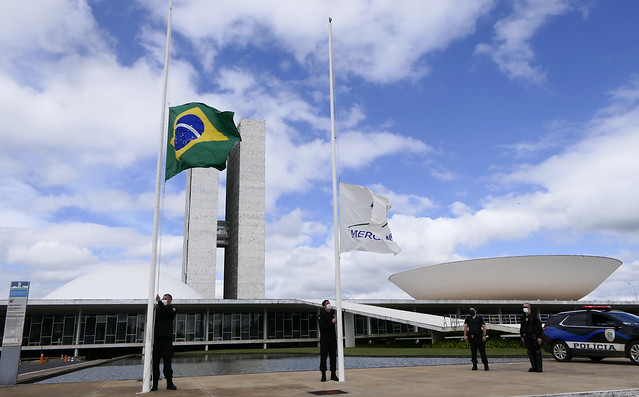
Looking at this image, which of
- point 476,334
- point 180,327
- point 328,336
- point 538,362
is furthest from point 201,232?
point 538,362

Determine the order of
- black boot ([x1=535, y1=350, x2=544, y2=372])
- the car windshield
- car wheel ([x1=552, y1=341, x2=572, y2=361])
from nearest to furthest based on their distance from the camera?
black boot ([x1=535, y1=350, x2=544, y2=372]), the car windshield, car wheel ([x1=552, y1=341, x2=572, y2=361])

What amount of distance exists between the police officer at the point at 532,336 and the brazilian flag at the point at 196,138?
8.26 metres

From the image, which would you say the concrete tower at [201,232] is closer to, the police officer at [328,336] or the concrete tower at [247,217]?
the concrete tower at [247,217]

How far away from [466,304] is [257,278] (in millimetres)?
36463

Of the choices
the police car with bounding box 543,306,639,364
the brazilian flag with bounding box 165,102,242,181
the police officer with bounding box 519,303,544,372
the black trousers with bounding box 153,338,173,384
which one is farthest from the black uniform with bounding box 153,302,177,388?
the police car with bounding box 543,306,639,364

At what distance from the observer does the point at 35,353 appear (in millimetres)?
37719

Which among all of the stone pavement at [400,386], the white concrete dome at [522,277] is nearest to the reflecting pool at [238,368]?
the stone pavement at [400,386]

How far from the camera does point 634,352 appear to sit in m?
12.0

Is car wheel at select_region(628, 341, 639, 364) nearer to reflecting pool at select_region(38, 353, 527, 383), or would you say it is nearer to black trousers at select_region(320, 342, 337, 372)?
reflecting pool at select_region(38, 353, 527, 383)

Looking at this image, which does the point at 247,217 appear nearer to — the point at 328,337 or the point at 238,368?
the point at 238,368

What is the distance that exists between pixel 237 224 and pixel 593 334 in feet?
213

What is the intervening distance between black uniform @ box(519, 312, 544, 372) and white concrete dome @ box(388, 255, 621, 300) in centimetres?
3726

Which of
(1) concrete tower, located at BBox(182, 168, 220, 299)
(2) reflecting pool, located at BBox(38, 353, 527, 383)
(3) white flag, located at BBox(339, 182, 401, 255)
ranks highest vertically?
(1) concrete tower, located at BBox(182, 168, 220, 299)

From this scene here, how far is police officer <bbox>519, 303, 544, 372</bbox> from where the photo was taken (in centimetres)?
1088
